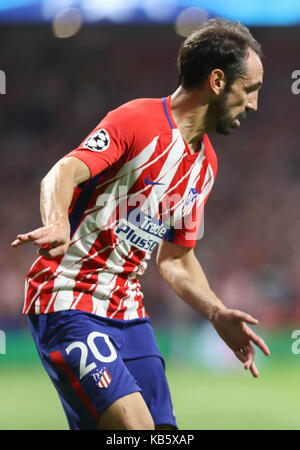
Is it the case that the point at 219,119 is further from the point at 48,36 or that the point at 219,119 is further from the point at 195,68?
the point at 48,36

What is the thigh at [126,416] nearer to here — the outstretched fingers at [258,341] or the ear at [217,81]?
the outstretched fingers at [258,341]

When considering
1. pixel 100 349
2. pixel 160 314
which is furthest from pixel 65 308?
pixel 160 314

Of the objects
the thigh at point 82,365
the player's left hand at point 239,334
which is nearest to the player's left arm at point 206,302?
the player's left hand at point 239,334

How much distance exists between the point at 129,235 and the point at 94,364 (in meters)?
0.62

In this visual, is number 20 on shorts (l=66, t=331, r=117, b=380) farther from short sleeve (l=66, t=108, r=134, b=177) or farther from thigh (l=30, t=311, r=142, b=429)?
short sleeve (l=66, t=108, r=134, b=177)

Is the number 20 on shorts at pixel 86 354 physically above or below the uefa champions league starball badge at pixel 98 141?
below

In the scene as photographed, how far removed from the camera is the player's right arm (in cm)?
240

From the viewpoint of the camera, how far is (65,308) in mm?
3119

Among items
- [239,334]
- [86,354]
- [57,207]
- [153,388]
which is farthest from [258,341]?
[57,207]

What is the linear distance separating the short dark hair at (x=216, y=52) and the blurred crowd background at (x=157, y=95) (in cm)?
971

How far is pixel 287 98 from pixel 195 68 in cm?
1502

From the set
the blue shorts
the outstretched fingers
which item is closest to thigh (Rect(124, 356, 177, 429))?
the blue shorts

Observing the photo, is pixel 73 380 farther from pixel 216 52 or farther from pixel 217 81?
pixel 216 52

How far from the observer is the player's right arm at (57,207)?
240 centimetres
